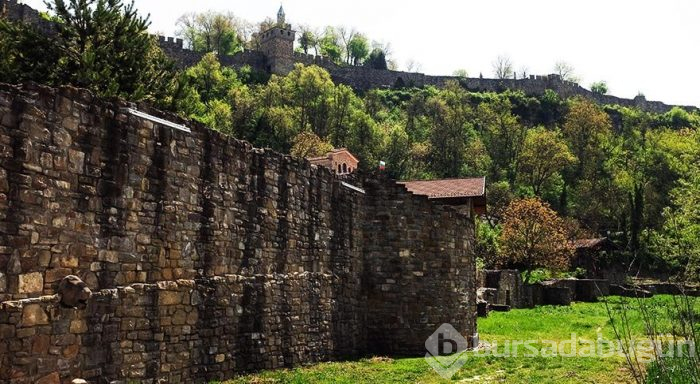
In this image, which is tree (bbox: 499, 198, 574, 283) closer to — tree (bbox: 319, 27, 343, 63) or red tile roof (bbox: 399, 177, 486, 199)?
red tile roof (bbox: 399, 177, 486, 199)

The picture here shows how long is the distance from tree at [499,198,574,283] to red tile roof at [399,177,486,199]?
58.0 ft

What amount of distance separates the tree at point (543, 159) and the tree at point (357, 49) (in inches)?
2384

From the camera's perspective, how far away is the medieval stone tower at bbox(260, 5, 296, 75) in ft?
318

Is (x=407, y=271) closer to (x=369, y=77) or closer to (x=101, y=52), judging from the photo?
(x=101, y=52)

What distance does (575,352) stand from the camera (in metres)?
16.1

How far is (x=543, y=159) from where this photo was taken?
2788 inches

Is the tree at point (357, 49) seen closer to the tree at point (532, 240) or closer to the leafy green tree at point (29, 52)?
the tree at point (532, 240)

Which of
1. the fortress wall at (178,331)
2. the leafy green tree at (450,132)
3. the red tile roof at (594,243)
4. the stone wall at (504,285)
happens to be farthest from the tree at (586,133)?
the fortress wall at (178,331)

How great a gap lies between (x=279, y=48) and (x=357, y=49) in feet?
107

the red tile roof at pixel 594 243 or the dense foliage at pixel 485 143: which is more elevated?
the dense foliage at pixel 485 143

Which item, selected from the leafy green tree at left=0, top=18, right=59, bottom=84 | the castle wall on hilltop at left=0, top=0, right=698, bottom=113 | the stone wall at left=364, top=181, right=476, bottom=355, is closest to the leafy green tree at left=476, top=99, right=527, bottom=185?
the castle wall on hilltop at left=0, top=0, right=698, bottom=113

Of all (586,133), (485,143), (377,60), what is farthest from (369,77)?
(586,133)

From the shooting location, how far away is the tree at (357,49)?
127000 millimetres

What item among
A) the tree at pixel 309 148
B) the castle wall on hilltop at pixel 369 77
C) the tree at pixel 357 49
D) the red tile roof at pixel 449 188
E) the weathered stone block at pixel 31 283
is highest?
the tree at pixel 357 49
